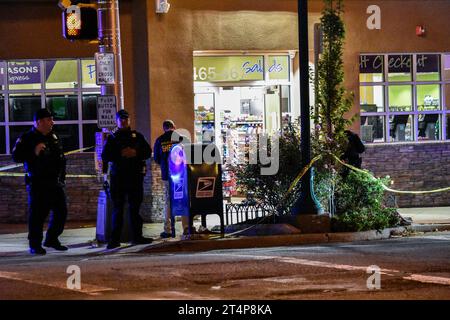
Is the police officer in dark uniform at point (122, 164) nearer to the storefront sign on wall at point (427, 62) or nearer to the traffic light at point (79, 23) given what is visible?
the traffic light at point (79, 23)

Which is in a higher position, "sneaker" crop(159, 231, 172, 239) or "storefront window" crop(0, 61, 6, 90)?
"storefront window" crop(0, 61, 6, 90)

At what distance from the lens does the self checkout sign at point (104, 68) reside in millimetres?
13578

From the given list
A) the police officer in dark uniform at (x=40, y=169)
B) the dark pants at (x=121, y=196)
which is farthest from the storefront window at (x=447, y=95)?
the police officer in dark uniform at (x=40, y=169)

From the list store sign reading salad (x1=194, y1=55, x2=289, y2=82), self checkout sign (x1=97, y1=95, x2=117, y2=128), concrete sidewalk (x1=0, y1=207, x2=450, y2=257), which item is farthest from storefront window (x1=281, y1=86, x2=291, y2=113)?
self checkout sign (x1=97, y1=95, x2=117, y2=128)

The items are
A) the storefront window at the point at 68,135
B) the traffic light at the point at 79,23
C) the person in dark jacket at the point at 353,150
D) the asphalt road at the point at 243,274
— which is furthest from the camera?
the storefront window at the point at 68,135

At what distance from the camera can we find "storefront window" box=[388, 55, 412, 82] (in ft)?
62.4

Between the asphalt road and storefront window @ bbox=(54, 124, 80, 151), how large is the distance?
5046 mm

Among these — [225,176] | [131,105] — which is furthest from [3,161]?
[225,176]

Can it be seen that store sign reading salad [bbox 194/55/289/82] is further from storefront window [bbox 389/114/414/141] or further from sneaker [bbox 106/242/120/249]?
sneaker [bbox 106/242/120/249]

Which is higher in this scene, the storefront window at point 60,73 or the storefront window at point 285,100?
the storefront window at point 60,73

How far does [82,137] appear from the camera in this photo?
17.6 meters

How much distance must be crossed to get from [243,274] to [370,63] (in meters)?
9.89

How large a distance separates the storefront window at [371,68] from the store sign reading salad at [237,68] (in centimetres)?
159
